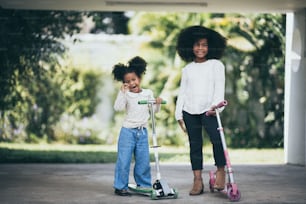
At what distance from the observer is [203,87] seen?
5840 millimetres

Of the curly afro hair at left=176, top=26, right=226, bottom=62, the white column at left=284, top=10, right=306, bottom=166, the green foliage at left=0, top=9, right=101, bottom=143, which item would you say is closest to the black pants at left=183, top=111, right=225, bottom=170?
the curly afro hair at left=176, top=26, right=226, bottom=62

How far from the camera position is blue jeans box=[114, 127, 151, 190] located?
591 cm

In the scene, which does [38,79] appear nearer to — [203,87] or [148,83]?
[148,83]

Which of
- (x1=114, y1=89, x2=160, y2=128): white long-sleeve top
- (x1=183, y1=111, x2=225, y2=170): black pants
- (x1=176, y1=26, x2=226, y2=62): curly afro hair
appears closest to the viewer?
(x1=183, y1=111, x2=225, y2=170): black pants

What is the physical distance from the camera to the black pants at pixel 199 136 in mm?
5781

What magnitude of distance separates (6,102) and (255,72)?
13.9ft

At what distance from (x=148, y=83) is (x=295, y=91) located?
372 cm

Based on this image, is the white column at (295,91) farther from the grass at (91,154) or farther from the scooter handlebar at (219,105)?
the scooter handlebar at (219,105)

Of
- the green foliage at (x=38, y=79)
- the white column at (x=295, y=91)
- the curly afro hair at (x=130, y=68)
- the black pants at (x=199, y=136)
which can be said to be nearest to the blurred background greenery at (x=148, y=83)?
the green foliage at (x=38, y=79)

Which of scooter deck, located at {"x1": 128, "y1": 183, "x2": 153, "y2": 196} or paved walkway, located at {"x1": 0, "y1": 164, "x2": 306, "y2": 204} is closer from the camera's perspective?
paved walkway, located at {"x1": 0, "y1": 164, "x2": 306, "y2": 204}

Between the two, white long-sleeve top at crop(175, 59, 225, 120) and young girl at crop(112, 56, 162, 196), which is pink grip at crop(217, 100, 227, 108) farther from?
young girl at crop(112, 56, 162, 196)

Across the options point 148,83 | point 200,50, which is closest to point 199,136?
point 200,50

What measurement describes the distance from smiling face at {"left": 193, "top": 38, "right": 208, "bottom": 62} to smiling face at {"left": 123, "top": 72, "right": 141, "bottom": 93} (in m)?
0.55

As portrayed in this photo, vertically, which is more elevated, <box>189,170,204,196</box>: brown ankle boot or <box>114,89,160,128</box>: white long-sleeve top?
<box>114,89,160,128</box>: white long-sleeve top
